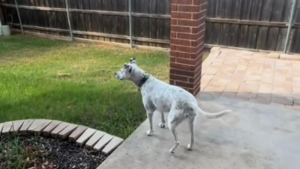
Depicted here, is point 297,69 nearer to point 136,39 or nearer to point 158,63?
point 158,63

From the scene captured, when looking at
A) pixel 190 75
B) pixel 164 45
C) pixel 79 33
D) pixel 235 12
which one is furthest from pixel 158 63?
pixel 79 33

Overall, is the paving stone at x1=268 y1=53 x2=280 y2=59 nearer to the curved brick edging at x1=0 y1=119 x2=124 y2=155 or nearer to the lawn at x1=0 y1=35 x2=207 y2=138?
the lawn at x1=0 y1=35 x2=207 y2=138

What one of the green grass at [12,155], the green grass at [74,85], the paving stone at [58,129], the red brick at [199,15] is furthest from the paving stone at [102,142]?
the red brick at [199,15]

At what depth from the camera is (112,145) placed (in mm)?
2379

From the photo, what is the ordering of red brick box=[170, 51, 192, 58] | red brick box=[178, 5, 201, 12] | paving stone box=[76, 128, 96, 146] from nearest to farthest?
paving stone box=[76, 128, 96, 146], red brick box=[178, 5, 201, 12], red brick box=[170, 51, 192, 58]

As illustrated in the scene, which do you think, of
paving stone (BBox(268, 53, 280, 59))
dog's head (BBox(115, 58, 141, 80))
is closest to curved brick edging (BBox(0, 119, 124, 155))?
dog's head (BBox(115, 58, 141, 80))

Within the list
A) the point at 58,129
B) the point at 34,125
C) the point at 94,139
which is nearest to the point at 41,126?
the point at 34,125

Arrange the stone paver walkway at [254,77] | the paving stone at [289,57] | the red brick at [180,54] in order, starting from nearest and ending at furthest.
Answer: the red brick at [180,54], the stone paver walkway at [254,77], the paving stone at [289,57]

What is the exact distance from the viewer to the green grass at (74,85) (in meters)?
3.13

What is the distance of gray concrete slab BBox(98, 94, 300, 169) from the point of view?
2.13 meters

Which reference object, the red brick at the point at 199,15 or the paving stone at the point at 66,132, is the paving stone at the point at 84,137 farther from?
the red brick at the point at 199,15

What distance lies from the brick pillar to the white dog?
0.81 metres

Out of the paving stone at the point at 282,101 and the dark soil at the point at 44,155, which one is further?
the paving stone at the point at 282,101

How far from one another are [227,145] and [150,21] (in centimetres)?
452
